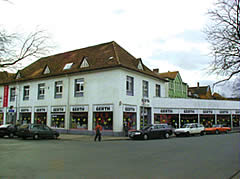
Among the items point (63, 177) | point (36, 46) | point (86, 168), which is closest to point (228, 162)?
point (86, 168)

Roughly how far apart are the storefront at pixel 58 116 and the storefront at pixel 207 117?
1976 cm

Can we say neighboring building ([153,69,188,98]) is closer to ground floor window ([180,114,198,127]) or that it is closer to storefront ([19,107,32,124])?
ground floor window ([180,114,198,127])

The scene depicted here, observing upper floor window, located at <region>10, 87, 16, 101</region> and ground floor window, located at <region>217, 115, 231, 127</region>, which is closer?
upper floor window, located at <region>10, 87, 16, 101</region>

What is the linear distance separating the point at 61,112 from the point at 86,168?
883 inches

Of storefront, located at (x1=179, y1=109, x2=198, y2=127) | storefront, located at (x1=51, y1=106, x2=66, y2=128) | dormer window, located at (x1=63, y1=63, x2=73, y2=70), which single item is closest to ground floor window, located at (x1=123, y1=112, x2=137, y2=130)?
storefront, located at (x1=51, y1=106, x2=66, y2=128)

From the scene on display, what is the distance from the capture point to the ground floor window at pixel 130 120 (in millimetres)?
26480

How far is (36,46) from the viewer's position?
17.4 m

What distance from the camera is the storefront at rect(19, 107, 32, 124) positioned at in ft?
112

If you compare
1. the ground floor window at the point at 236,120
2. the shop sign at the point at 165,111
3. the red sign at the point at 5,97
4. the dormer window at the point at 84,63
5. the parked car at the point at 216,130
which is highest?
the dormer window at the point at 84,63

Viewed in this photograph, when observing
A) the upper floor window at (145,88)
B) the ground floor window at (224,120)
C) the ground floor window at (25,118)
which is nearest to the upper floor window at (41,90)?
the ground floor window at (25,118)

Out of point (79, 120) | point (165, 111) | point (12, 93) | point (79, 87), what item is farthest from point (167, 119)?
point (12, 93)

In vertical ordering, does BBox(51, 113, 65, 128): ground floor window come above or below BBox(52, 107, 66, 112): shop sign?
below

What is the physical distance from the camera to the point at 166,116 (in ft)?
108

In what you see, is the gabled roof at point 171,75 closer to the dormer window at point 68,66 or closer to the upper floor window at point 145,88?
the upper floor window at point 145,88
